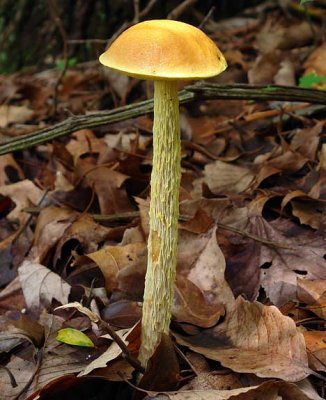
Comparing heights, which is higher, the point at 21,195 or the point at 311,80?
the point at 311,80

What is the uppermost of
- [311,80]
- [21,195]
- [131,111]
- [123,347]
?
[131,111]

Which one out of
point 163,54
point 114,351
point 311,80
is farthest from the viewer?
point 311,80

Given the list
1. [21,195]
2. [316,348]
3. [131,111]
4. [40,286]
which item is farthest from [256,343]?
[21,195]

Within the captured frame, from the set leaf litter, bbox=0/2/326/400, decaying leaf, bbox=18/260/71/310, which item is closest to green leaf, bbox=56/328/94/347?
leaf litter, bbox=0/2/326/400

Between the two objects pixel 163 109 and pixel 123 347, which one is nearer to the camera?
pixel 163 109

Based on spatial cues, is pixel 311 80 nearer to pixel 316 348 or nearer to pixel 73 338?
pixel 316 348

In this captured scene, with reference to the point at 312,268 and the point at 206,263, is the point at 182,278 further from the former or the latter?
the point at 312,268

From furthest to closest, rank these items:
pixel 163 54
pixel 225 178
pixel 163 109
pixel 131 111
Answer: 1. pixel 225 178
2. pixel 131 111
3. pixel 163 109
4. pixel 163 54

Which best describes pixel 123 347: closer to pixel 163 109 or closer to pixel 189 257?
pixel 189 257
